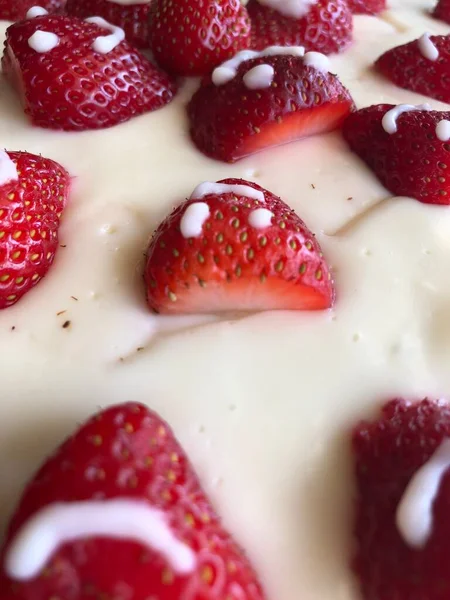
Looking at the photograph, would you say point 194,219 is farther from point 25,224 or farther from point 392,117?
point 392,117

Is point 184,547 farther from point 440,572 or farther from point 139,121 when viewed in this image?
point 139,121

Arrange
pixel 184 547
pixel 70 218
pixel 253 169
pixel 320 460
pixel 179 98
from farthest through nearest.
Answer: pixel 179 98 → pixel 253 169 → pixel 70 218 → pixel 320 460 → pixel 184 547

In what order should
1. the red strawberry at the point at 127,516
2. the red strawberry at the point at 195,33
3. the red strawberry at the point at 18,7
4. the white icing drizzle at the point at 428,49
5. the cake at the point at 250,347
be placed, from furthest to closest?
the red strawberry at the point at 18,7, the white icing drizzle at the point at 428,49, the red strawberry at the point at 195,33, the cake at the point at 250,347, the red strawberry at the point at 127,516

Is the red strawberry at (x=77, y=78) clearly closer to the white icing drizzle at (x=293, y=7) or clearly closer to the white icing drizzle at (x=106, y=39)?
the white icing drizzle at (x=106, y=39)

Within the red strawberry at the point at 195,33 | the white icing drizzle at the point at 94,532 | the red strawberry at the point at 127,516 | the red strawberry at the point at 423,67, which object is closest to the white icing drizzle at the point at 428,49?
the red strawberry at the point at 423,67

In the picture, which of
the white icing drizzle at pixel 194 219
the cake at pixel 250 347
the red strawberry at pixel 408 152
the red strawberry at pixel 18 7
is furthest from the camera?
the red strawberry at pixel 18 7

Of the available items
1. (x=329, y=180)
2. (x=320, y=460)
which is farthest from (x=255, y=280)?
(x=329, y=180)

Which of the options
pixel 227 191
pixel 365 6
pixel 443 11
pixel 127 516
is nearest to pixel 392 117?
pixel 227 191
